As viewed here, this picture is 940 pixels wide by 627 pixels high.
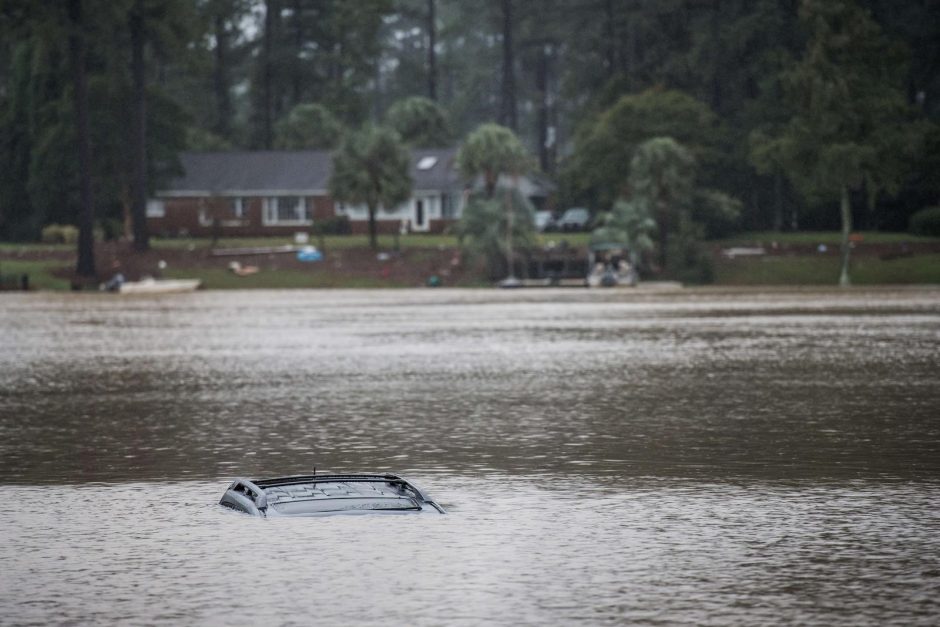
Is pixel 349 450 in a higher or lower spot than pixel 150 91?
lower

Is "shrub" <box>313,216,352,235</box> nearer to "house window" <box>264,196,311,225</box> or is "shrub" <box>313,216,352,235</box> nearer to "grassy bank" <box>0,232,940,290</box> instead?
"house window" <box>264,196,311,225</box>

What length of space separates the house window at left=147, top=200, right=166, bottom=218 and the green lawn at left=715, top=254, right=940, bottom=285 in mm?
41724

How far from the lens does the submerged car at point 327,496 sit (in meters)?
17.2

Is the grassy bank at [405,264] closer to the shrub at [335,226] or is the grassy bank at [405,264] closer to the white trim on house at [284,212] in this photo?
the shrub at [335,226]

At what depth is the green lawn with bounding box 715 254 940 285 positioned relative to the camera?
90.3 metres

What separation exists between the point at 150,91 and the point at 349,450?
322ft

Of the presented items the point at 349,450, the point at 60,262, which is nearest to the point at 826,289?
the point at 60,262

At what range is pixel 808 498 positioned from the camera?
59.3 feet

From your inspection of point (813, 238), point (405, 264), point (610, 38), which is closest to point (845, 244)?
point (813, 238)

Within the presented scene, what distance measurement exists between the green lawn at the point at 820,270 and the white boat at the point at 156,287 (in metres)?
26.8

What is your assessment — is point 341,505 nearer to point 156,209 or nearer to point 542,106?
point 156,209

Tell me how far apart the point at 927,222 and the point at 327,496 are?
87143 mm

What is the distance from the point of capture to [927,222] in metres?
100

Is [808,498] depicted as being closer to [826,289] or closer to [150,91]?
[826,289]
